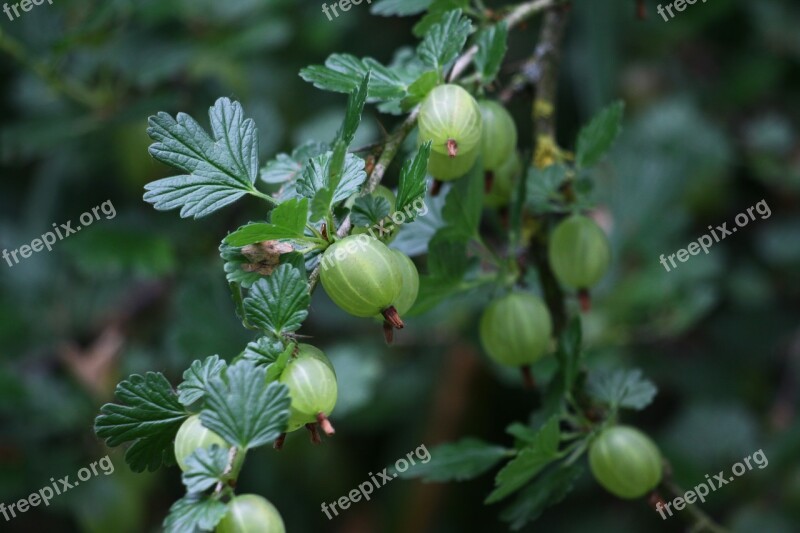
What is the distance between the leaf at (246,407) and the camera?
1.31 ft

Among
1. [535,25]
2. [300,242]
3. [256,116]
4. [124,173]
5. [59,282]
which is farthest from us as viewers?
[535,25]

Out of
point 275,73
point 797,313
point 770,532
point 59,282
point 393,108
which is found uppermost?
point 275,73

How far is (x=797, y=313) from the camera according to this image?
1.44 meters

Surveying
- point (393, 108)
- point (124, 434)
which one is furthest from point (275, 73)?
point (124, 434)

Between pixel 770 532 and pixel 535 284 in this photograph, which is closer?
pixel 535 284

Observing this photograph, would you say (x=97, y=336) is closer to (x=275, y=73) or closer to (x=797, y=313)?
(x=275, y=73)

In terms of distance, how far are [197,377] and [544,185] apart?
315mm

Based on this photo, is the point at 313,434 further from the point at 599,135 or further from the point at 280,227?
the point at 599,135

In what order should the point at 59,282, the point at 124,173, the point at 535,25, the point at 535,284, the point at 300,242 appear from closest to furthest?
the point at 300,242
the point at 535,284
the point at 124,173
the point at 59,282
the point at 535,25

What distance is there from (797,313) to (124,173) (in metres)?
1.16

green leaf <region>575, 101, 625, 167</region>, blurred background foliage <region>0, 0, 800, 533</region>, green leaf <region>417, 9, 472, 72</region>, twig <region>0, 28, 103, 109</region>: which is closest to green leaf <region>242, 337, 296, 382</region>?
green leaf <region>417, 9, 472, 72</region>

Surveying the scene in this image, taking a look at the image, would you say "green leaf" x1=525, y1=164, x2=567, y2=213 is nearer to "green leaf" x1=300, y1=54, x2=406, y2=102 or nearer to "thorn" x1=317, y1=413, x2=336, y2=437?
"green leaf" x1=300, y1=54, x2=406, y2=102

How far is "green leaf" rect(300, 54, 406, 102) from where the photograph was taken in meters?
0.52

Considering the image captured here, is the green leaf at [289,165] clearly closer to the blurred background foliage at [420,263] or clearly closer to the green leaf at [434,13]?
the green leaf at [434,13]
